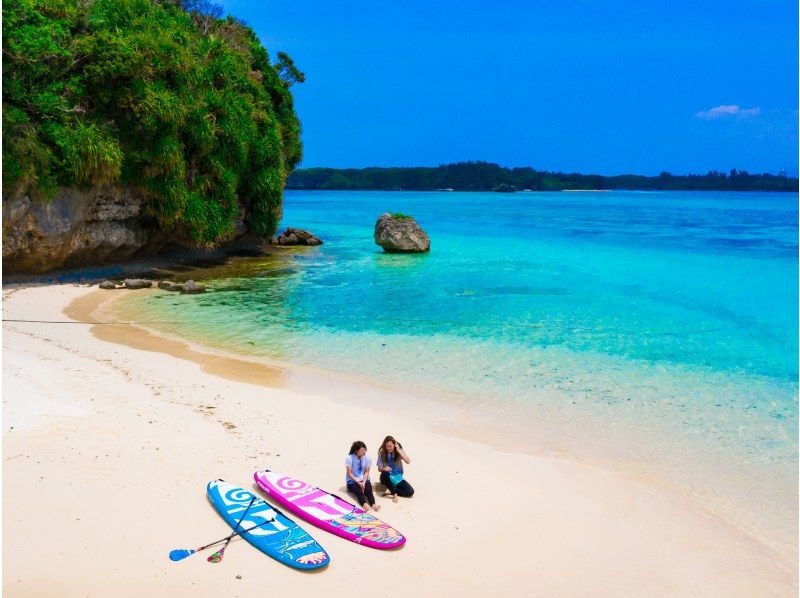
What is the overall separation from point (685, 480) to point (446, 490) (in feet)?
10.7

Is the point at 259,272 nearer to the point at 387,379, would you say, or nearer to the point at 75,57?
the point at 75,57

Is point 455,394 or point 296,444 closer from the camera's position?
point 296,444

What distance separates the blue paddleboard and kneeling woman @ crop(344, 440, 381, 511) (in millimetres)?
993

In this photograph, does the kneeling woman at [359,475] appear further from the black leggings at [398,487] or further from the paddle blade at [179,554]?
the paddle blade at [179,554]

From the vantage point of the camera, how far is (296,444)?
9.07 meters

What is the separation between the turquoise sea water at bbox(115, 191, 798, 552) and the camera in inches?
393

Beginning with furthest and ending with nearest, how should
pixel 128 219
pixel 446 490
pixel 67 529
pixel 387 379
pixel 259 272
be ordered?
pixel 259 272, pixel 128 219, pixel 387 379, pixel 446 490, pixel 67 529

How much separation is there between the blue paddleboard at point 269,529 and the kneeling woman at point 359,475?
993 millimetres

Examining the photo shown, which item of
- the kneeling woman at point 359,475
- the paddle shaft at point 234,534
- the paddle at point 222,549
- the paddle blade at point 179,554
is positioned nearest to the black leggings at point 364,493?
the kneeling woman at point 359,475

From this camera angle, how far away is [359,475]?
7.65 meters

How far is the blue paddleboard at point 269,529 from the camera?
6176 millimetres

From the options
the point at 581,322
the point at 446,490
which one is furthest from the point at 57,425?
the point at 581,322

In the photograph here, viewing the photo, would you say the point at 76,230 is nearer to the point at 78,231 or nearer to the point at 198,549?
A: the point at 78,231

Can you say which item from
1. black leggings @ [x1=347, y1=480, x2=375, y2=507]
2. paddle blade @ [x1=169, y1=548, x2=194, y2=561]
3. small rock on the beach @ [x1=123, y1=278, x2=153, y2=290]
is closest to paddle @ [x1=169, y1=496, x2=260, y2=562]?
paddle blade @ [x1=169, y1=548, x2=194, y2=561]
